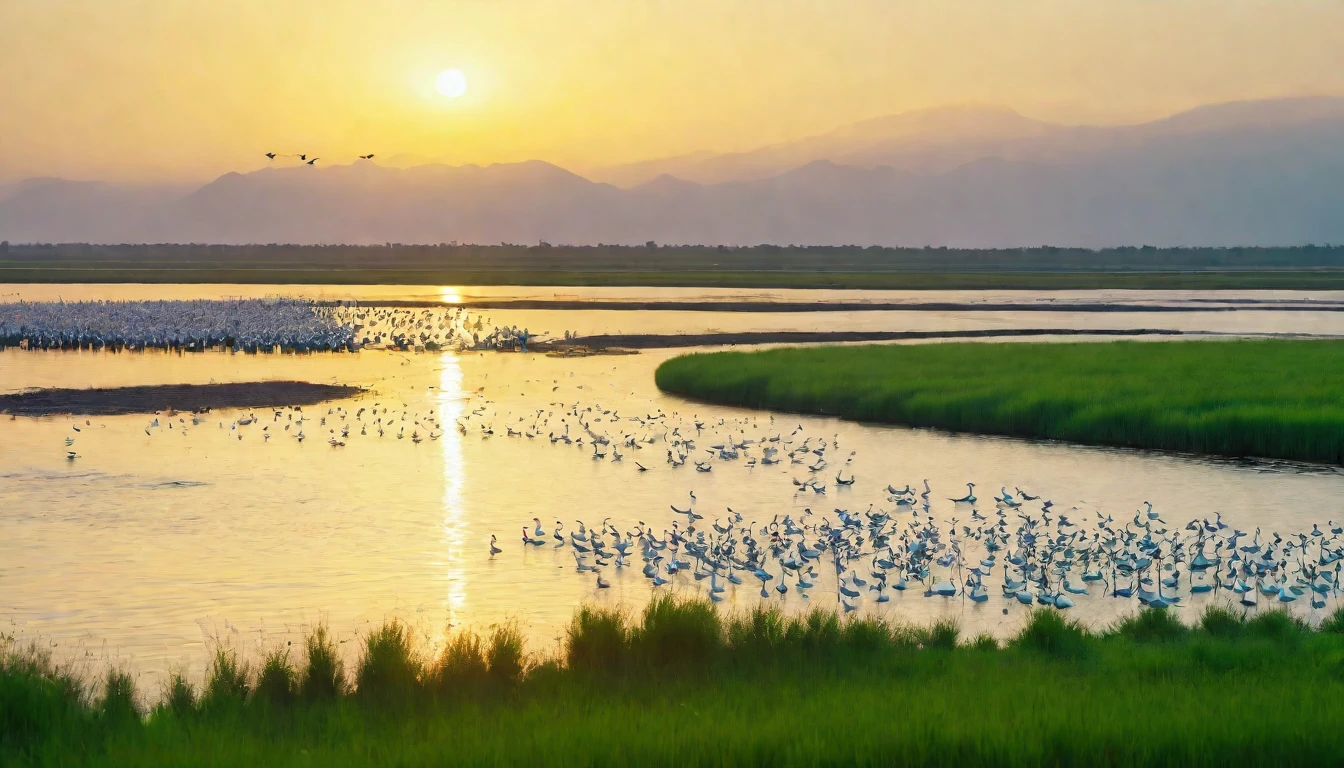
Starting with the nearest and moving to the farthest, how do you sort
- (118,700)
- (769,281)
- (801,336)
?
(118,700) < (801,336) < (769,281)

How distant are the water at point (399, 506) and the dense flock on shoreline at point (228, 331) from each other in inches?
733

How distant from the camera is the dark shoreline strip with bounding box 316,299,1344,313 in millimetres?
85562

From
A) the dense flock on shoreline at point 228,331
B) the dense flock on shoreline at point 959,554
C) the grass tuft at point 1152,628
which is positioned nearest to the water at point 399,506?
the dense flock on shoreline at point 959,554

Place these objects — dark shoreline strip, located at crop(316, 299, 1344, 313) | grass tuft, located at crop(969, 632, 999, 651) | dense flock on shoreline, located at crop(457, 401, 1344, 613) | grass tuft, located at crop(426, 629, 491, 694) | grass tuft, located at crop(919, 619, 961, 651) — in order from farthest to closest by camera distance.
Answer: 1. dark shoreline strip, located at crop(316, 299, 1344, 313)
2. dense flock on shoreline, located at crop(457, 401, 1344, 613)
3. grass tuft, located at crop(919, 619, 961, 651)
4. grass tuft, located at crop(969, 632, 999, 651)
5. grass tuft, located at crop(426, 629, 491, 694)

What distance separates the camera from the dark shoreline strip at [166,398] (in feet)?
115

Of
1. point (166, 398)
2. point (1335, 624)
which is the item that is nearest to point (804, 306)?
point (166, 398)

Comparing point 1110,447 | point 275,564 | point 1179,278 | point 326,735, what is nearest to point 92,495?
point 275,564

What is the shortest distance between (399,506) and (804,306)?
67808 millimetres

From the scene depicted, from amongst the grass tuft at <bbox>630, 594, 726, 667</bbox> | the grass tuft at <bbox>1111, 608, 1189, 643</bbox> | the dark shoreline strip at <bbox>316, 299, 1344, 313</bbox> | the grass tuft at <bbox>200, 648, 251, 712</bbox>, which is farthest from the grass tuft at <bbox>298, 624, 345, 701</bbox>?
the dark shoreline strip at <bbox>316, 299, 1344, 313</bbox>

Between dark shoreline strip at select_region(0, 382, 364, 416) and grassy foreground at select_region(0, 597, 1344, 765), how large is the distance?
76.3ft

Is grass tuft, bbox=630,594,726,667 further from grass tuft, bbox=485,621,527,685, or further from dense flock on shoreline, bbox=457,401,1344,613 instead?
dense flock on shoreline, bbox=457,401,1344,613

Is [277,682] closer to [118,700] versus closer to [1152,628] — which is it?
[118,700]

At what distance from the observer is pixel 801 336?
6191 cm

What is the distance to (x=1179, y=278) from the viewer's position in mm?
151250
